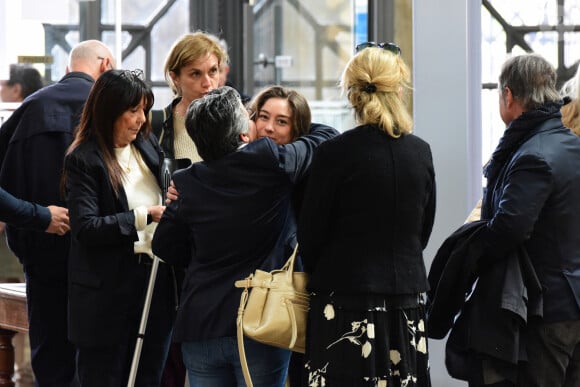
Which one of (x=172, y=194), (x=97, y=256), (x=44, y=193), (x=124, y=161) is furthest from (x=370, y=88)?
(x=44, y=193)

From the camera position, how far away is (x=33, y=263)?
13.4 ft

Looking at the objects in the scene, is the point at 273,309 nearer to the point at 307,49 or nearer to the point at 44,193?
the point at 44,193

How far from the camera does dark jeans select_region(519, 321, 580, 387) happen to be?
3.27m

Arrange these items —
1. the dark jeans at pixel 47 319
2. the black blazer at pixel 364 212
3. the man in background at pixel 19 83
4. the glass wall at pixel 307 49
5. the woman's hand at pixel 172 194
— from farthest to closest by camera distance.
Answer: the glass wall at pixel 307 49 → the man in background at pixel 19 83 → the dark jeans at pixel 47 319 → the woman's hand at pixel 172 194 → the black blazer at pixel 364 212

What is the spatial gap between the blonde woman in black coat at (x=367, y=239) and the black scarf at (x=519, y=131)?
16.4 inches

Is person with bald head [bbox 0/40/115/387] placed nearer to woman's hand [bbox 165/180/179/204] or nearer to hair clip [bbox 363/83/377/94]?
woman's hand [bbox 165/180/179/204]

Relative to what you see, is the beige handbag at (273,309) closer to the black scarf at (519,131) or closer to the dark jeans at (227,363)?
the dark jeans at (227,363)

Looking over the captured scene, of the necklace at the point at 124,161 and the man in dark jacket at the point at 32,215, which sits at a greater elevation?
the necklace at the point at 124,161

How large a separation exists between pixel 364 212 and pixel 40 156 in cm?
166

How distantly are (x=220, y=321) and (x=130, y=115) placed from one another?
2.55 feet

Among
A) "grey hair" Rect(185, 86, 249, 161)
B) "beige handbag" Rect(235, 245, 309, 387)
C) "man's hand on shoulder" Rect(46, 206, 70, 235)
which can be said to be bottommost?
"beige handbag" Rect(235, 245, 309, 387)

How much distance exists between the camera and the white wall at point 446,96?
14.8ft

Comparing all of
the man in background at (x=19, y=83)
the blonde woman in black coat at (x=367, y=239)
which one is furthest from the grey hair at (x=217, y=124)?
the man in background at (x=19, y=83)

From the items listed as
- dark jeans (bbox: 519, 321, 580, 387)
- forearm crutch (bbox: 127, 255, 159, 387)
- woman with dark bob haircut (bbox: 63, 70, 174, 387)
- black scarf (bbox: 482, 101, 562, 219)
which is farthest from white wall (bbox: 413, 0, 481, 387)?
forearm crutch (bbox: 127, 255, 159, 387)
